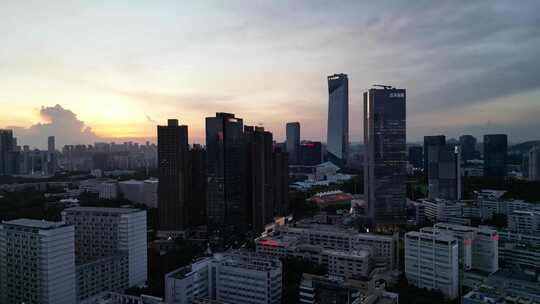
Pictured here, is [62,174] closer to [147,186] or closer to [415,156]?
[147,186]

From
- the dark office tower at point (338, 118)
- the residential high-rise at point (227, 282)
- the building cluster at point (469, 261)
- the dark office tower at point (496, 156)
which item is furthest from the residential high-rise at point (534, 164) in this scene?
the residential high-rise at point (227, 282)

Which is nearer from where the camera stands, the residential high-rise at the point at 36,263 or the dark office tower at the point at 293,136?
the residential high-rise at the point at 36,263

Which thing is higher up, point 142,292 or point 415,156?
point 415,156

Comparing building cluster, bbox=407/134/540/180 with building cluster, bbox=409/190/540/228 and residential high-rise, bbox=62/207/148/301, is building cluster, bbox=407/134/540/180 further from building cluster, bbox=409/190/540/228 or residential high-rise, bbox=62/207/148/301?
residential high-rise, bbox=62/207/148/301

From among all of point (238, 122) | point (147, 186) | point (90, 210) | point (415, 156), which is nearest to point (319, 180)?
point (415, 156)

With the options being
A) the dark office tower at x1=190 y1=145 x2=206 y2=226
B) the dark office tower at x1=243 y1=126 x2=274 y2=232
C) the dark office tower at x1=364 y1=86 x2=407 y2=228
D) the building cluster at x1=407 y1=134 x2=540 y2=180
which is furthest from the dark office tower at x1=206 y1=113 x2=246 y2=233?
the building cluster at x1=407 y1=134 x2=540 y2=180

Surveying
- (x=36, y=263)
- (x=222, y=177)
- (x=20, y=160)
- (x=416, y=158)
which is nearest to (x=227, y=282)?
(x=36, y=263)

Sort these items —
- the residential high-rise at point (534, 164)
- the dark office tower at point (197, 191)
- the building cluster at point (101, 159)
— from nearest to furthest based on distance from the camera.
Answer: the dark office tower at point (197, 191) → the residential high-rise at point (534, 164) → the building cluster at point (101, 159)

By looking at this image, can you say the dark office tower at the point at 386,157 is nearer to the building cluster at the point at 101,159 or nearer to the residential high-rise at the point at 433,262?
the residential high-rise at the point at 433,262
